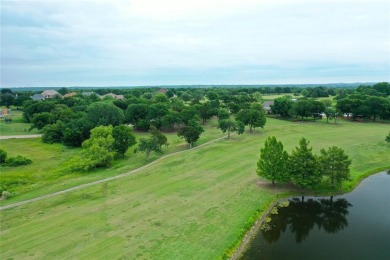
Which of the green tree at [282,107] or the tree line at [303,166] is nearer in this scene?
the tree line at [303,166]

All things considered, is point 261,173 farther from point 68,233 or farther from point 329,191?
point 68,233

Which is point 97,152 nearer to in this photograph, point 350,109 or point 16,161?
point 16,161

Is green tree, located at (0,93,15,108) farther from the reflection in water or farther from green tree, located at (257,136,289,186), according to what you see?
the reflection in water

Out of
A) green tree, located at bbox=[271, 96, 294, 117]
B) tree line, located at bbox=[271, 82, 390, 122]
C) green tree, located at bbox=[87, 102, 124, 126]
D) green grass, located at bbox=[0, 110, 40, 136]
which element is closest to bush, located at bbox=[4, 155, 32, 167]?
green tree, located at bbox=[87, 102, 124, 126]

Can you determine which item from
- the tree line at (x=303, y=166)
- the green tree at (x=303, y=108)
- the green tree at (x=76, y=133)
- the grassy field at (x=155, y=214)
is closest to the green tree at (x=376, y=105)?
the green tree at (x=303, y=108)

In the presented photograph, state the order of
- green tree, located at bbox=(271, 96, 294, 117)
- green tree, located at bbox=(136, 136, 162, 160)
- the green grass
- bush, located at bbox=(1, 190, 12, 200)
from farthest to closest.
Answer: green tree, located at bbox=(271, 96, 294, 117)
the green grass
green tree, located at bbox=(136, 136, 162, 160)
bush, located at bbox=(1, 190, 12, 200)

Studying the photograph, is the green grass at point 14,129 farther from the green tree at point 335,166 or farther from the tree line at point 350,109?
the tree line at point 350,109
